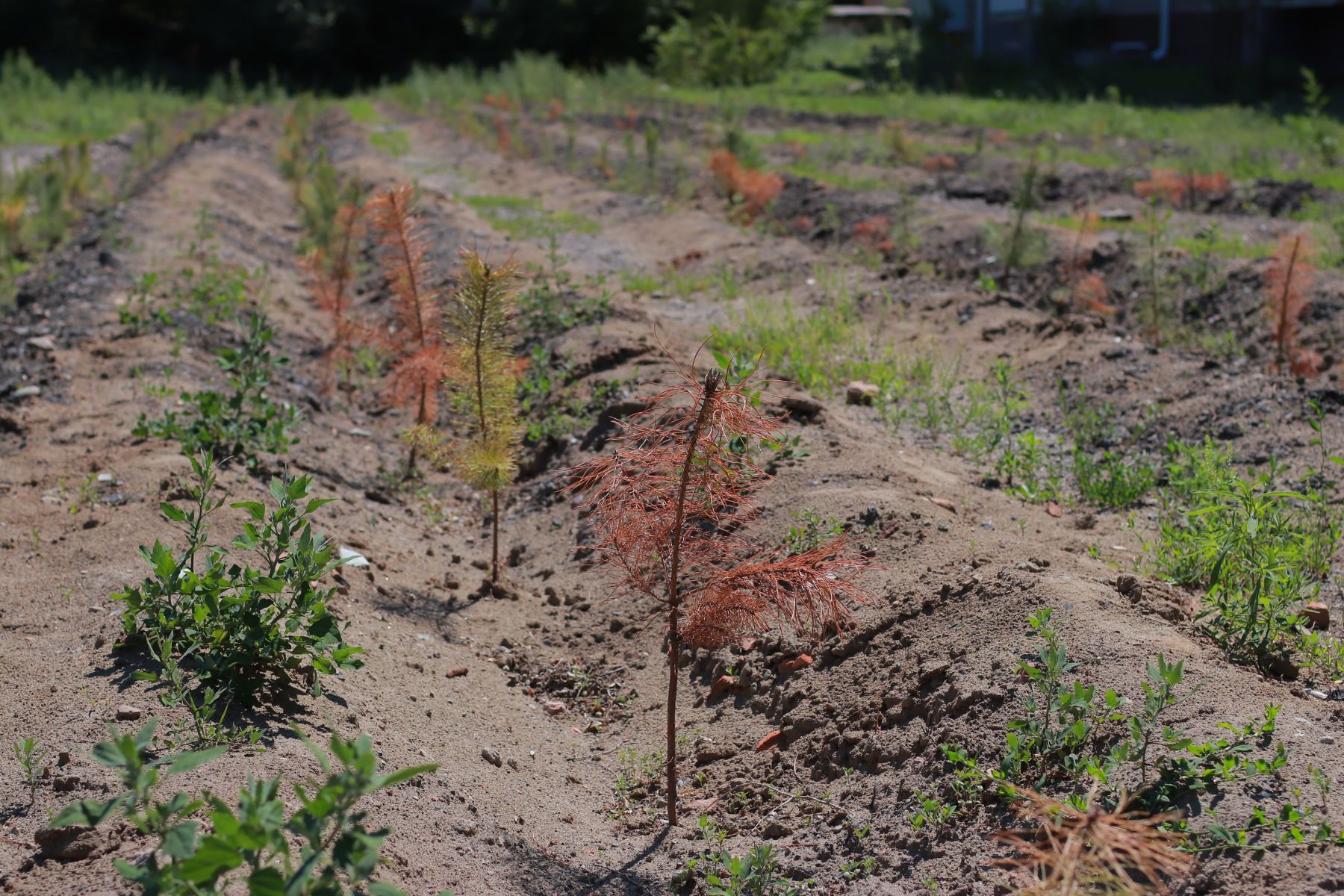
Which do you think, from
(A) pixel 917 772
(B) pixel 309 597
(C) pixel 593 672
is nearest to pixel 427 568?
(C) pixel 593 672

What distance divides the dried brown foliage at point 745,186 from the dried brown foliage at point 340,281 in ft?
13.9

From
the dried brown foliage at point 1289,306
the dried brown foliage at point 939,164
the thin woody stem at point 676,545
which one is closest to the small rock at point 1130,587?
the thin woody stem at point 676,545

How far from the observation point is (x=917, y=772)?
128 inches

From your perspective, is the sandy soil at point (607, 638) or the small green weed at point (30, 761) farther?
the sandy soil at point (607, 638)

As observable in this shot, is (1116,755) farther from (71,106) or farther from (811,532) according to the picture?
(71,106)

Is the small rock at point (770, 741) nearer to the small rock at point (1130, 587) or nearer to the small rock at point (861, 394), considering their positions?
the small rock at point (1130, 587)

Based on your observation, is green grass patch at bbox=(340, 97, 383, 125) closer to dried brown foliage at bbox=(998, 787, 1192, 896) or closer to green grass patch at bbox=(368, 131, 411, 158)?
green grass patch at bbox=(368, 131, 411, 158)

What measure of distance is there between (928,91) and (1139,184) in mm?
13064

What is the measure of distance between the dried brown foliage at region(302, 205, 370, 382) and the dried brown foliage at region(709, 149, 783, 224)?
4.22 metres

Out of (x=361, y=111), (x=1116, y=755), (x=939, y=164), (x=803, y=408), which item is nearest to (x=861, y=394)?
(x=803, y=408)

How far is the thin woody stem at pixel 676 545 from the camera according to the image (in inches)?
112

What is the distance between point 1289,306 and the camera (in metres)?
6.75

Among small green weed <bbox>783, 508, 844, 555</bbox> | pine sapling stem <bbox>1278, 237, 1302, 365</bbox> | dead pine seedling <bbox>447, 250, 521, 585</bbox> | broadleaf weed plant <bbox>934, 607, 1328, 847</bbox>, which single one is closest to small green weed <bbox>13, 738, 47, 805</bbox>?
dead pine seedling <bbox>447, 250, 521, 585</bbox>

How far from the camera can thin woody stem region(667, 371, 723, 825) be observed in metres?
2.84
